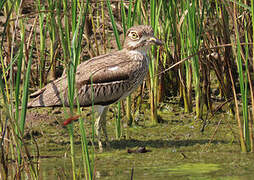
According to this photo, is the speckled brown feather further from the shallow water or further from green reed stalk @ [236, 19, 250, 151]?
green reed stalk @ [236, 19, 250, 151]

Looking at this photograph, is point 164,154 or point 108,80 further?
point 108,80

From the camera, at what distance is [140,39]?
5211mm

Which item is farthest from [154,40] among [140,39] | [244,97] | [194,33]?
[244,97]

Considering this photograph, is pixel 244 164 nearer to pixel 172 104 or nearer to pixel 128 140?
pixel 128 140

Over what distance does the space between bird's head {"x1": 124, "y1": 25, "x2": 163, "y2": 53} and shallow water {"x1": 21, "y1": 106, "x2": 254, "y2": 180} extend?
2.78 feet

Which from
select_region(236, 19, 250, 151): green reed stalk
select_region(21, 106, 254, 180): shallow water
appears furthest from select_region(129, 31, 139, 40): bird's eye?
select_region(236, 19, 250, 151): green reed stalk

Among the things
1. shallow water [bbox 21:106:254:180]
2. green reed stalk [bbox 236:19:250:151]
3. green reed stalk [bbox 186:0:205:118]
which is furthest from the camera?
green reed stalk [bbox 186:0:205:118]

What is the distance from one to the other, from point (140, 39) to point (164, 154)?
1.06 meters

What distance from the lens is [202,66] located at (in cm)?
575

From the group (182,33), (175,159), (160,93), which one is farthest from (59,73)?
(175,159)

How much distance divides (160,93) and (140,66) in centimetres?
97

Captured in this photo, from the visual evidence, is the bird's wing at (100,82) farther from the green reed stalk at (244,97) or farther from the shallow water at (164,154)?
the green reed stalk at (244,97)

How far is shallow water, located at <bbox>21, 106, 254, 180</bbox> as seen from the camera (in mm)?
4137

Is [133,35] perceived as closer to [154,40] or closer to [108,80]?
[154,40]
